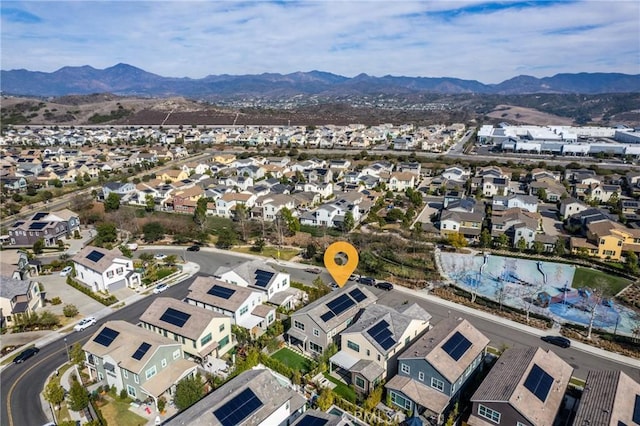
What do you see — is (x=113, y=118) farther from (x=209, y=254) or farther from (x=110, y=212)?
(x=209, y=254)

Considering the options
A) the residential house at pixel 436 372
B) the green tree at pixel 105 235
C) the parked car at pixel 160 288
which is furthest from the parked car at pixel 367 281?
the green tree at pixel 105 235

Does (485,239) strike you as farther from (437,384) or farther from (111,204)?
(111,204)

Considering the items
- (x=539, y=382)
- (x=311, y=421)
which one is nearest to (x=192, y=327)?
(x=311, y=421)

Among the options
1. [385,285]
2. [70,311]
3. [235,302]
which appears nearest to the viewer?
[235,302]

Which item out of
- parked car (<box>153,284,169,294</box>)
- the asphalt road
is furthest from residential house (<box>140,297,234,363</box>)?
parked car (<box>153,284,169,294</box>)

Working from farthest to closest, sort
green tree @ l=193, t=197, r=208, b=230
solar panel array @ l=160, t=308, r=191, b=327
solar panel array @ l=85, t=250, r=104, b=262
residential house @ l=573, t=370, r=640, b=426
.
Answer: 1. green tree @ l=193, t=197, r=208, b=230
2. solar panel array @ l=85, t=250, r=104, b=262
3. solar panel array @ l=160, t=308, r=191, b=327
4. residential house @ l=573, t=370, r=640, b=426

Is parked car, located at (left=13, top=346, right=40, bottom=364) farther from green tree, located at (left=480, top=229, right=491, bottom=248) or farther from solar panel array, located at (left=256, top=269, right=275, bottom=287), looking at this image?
green tree, located at (left=480, top=229, right=491, bottom=248)
